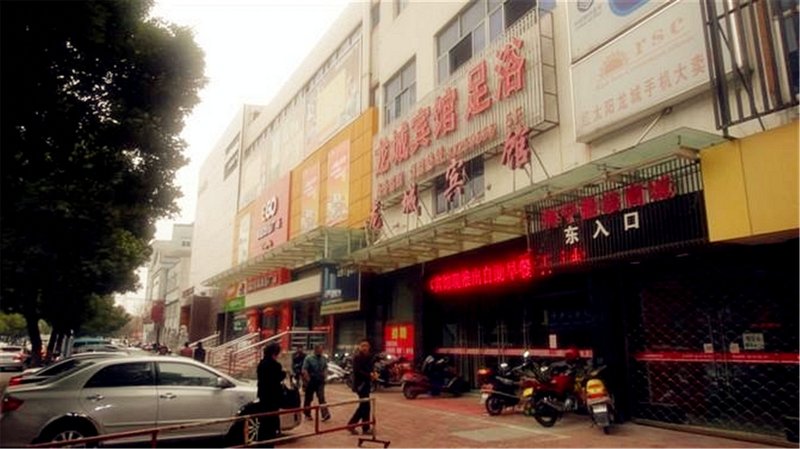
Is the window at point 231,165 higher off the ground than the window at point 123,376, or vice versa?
the window at point 231,165

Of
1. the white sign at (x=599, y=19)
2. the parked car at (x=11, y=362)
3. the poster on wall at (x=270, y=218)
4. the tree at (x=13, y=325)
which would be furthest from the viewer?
the tree at (x=13, y=325)

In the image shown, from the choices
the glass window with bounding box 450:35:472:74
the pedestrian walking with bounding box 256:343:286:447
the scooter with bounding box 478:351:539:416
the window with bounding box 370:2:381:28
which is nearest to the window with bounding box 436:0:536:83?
the glass window with bounding box 450:35:472:74

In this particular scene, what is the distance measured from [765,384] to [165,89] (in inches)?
434

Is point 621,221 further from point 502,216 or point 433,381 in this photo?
point 433,381

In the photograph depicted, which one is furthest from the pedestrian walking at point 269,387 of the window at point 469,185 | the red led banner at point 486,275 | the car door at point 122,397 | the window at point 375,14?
the window at point 375,14

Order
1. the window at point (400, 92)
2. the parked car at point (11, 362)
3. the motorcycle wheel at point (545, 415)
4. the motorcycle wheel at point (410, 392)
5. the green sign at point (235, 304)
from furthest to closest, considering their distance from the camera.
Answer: the green sign at point (235, 304) < the parked car at point (11, 362) < the window at point (400, 92) < the motorcycle wheel at point (410, 392) < the motorcycle wheel at point (545, 415)

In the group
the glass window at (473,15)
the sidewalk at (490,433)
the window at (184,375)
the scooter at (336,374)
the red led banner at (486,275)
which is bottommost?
the sidewalk at (490,433)

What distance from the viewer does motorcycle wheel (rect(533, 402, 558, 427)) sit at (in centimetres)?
990

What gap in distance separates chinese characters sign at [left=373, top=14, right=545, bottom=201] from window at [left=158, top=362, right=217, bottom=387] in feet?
25.4

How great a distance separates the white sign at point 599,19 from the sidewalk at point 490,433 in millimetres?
7045

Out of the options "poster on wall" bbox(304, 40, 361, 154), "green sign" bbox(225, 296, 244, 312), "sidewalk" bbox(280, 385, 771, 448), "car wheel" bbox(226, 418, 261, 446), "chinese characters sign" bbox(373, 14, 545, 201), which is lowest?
"sidewalk" bbox(280, 385, 771, 448)

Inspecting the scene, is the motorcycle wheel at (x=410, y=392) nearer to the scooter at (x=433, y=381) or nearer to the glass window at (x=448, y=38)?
the scooter at (x=433, y=381)

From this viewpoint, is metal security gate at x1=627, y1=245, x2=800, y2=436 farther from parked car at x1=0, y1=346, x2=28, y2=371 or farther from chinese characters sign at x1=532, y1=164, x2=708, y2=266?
parked car at x1=0, y1=346, x2=28, y2=371

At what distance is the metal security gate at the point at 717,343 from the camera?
830 centimetres
